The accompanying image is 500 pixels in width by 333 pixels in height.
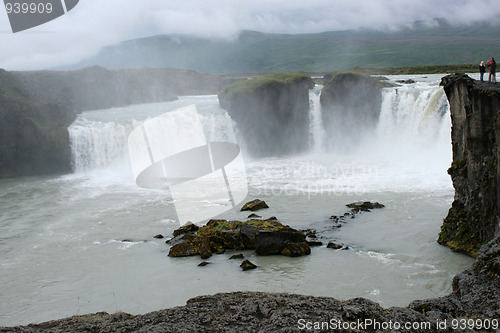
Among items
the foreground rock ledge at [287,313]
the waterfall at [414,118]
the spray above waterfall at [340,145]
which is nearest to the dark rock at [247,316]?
the foreground rock ledge at [287,313]

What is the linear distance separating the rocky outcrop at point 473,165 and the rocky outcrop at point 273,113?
23.1 meters

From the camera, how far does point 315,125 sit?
38406mm

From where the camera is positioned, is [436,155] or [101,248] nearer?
[101,248]

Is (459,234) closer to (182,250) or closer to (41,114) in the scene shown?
(182,250)

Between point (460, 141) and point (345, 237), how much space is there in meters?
4.88

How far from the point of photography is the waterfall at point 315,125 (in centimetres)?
3831

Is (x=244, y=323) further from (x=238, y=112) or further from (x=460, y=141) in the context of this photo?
(x=238, y=112)

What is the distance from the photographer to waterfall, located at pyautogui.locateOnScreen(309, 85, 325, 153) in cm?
3831

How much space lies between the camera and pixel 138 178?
31.3 meters

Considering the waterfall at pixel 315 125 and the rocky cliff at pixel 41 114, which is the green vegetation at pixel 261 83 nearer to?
the waterfall at pixel 315 125

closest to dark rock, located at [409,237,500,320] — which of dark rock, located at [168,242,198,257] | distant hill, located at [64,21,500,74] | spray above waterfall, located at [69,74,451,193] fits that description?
dark rock, located at [168,242,198,257]

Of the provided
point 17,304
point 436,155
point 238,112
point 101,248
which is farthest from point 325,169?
point 17,304

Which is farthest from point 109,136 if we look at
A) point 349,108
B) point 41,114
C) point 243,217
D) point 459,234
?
point 459,234

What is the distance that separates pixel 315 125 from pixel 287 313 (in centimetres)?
3224
